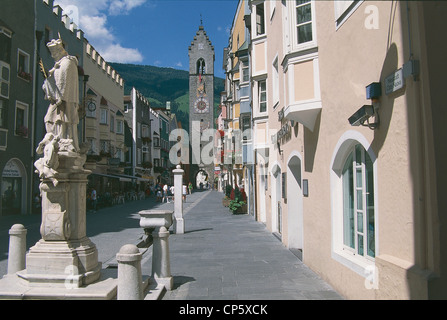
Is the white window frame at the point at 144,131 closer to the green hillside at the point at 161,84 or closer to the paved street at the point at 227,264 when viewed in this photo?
the paved street at the point at 227,264

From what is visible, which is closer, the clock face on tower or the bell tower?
the bell tower

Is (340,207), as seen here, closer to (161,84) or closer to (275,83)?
(275,83)

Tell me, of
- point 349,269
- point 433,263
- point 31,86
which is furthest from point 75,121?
point 31,86

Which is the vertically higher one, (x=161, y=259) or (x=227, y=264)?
(x=161, y=259)

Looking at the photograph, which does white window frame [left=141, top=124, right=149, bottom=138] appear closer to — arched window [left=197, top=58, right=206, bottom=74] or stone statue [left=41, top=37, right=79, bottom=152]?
arched window [left=197, top=58, right=206, bottom=74]

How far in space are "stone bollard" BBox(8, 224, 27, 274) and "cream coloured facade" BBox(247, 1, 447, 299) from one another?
5.40m

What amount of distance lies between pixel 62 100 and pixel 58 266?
2484 millimetres

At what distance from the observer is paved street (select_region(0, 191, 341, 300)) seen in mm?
6789

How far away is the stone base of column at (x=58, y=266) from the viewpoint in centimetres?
576

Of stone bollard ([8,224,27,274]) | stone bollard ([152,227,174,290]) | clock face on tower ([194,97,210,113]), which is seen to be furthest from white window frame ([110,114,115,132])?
clock face on tower ([194,97,210,113])

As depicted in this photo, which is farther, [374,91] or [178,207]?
[178,207]

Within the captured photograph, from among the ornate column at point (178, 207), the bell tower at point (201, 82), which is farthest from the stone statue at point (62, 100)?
the bell tower at point (201, 82)

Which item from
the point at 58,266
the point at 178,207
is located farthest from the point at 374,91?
the point at 178,207

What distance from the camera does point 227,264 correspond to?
9227 mm
